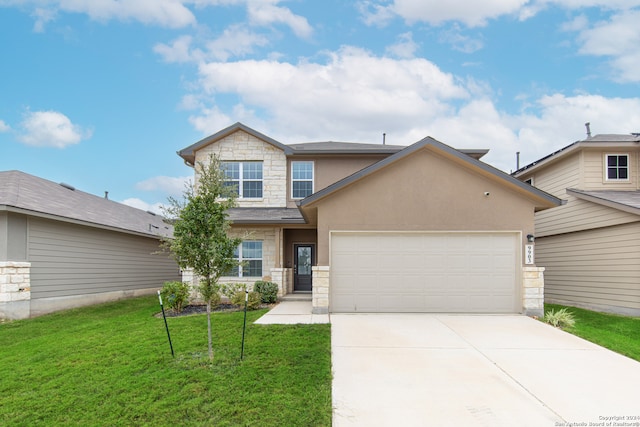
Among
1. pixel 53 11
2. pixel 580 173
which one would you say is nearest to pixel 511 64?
pixel 580 173

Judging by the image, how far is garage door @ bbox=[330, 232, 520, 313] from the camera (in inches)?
398

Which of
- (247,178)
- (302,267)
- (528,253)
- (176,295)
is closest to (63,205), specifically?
(176,295)

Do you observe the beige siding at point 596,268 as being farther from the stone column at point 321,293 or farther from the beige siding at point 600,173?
the stone column at point 321,293

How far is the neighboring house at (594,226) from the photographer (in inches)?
440

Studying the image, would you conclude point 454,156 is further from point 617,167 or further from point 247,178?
point 247,178

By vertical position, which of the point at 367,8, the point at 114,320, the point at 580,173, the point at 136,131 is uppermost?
the point at 367,8

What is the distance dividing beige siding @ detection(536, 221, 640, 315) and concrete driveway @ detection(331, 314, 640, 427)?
16.0ft

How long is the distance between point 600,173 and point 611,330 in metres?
6.69

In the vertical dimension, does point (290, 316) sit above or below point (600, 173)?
below

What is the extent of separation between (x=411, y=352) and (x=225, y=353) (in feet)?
11.2

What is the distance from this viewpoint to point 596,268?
12.3 meters

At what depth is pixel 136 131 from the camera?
691 inches

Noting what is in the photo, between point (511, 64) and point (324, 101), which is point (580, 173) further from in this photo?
point (324, 101)

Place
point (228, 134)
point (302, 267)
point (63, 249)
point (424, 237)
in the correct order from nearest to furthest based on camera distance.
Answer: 1. point (424, 237)
2. point (63, 249)
3. point (228, 134)
4. point (302, 267)
